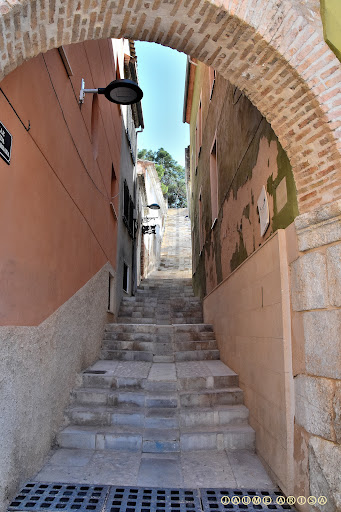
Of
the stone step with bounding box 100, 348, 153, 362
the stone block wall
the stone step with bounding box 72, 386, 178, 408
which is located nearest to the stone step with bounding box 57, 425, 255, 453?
the stone step with bounding box 72, 386, 178, 408

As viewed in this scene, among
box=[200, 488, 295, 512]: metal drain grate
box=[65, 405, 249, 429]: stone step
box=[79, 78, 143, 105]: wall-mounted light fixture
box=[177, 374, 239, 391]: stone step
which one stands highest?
box=[79, 78, 143, 105]: wall-mounted light fixture

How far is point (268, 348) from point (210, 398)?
1.57m

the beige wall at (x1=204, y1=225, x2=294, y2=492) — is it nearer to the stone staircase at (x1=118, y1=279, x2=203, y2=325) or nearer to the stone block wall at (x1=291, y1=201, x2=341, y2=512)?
the stone block wall at (x1=291, y1=201, x2=341, y2=512)

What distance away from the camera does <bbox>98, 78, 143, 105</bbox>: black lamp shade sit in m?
4.56

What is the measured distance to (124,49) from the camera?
1071 cm

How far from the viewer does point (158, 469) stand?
3.49 meters

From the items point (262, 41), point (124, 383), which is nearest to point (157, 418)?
point (124, 383)

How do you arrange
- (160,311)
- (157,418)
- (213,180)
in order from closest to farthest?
(157,418), (213,180), (160,311)

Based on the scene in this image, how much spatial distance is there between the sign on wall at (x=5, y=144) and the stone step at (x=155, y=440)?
3042 mm

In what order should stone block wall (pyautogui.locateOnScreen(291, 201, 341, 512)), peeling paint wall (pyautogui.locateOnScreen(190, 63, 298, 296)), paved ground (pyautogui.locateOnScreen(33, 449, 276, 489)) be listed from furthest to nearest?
1. peeling paint wall (pyautogui.locateOnScreen(190, 63, 298, 296))
2. paved ground (pyautogui.locateOnScreen(33, 449, 276, 489))
3. stone block wall (pyautogui.locateOnScreen(291, 201, 341, 512))

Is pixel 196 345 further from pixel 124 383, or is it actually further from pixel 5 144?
pixel 5 144

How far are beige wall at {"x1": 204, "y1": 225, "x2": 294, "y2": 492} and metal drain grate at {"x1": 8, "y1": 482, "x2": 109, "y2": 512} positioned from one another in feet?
5.19

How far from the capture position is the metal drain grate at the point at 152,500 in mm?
2807

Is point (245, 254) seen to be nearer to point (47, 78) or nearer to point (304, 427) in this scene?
point (304, 427)
